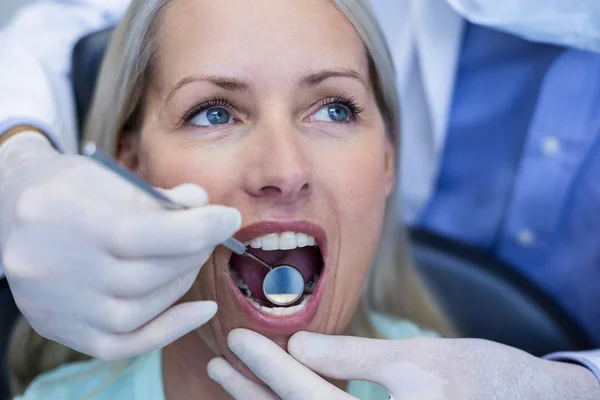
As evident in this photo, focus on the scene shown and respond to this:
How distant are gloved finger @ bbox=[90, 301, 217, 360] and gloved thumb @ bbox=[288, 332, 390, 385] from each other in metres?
0.13

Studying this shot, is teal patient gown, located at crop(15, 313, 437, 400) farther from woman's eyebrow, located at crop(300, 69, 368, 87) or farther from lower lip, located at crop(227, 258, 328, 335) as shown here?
woman's eyebrow, located at crop(300, 69, 368, 87)

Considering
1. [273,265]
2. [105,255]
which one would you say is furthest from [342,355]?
[105,255]

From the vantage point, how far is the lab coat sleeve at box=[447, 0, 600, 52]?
1.23m

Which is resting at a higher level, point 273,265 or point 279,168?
point 279,168

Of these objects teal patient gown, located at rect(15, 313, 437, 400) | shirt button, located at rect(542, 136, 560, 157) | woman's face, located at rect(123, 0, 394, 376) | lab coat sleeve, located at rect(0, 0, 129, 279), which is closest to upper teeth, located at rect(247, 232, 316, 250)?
woman's face, located at rect(123, 0, 394, 376)

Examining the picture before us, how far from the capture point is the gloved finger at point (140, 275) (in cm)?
79

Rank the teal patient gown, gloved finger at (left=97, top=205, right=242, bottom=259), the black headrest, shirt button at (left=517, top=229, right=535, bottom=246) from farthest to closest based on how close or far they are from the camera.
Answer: shirt button at (left=517, top=229, right=535, bottom=246)
the black headrest
the teal patient gown
gloved finger at (left=97, top=205, right=242, bottom=259)

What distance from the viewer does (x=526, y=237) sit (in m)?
1.49

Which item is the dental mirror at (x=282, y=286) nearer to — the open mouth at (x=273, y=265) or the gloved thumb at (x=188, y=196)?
the open mouth at (x=273, y=265)

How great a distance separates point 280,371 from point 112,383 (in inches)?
16.8

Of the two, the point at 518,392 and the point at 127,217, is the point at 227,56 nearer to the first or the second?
the point at 127,217

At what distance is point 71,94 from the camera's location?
136 cm

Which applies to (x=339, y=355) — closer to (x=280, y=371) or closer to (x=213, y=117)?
(x=280, y=371)

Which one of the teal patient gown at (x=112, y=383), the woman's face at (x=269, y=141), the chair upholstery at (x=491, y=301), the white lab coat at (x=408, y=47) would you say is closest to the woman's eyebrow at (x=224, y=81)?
the woman's face at (x=269, y=141)
